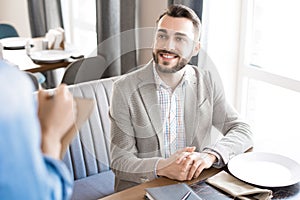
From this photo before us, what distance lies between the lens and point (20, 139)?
47 cm

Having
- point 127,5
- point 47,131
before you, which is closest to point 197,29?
point 47,131

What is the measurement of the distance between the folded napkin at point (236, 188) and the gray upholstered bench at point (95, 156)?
517 mm

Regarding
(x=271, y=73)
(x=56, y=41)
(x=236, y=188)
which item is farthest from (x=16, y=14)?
(x=236, y=188)

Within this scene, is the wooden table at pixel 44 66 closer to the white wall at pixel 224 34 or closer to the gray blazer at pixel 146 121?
the white wall at pixel 224 34

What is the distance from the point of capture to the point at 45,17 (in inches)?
144

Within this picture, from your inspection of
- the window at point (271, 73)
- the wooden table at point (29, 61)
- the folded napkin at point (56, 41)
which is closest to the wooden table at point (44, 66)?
the wooden table at point (29, 61)

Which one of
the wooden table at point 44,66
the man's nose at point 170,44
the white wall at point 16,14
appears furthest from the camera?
the white wall at point 16,14

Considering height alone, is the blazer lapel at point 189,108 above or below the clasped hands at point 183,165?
above

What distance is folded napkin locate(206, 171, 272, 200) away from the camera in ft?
3.95

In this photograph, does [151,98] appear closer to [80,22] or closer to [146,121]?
[146,121]

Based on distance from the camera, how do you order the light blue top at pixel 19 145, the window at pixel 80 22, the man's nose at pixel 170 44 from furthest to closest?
the window at pixel 80 22 < the man's nose at pixel 170 44 < the light blue top at pixel 19 145

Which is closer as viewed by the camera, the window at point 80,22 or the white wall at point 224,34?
the white wall at point 224,34

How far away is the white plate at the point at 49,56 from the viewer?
258cm

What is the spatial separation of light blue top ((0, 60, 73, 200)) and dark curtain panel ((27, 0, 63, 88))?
2.98 meters
